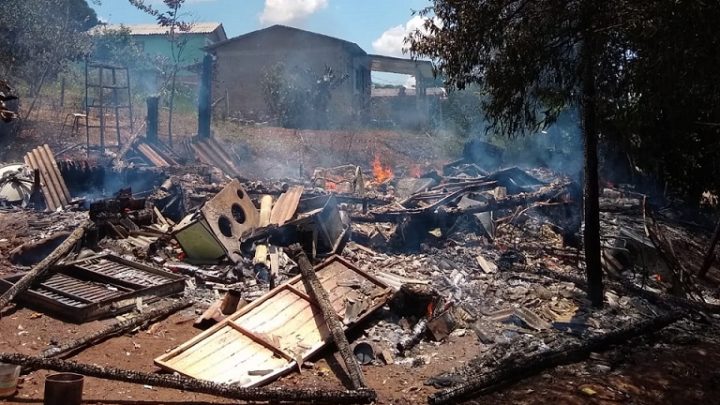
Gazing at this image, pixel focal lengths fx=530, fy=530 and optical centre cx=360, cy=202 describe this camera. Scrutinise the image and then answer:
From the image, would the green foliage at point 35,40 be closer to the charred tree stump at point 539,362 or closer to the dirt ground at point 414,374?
the dirt ground at point 414,374

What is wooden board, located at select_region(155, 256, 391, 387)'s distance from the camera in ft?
17.7

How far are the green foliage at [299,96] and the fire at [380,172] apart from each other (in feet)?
19.2

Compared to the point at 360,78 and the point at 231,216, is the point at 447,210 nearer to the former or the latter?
the point at 231,216

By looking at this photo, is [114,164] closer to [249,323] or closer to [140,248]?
[140,248]

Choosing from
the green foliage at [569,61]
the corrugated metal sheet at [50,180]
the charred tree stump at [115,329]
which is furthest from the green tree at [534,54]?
the corrugated metal sheet at [50,180]

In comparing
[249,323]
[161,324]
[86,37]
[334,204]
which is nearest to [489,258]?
[334,204]

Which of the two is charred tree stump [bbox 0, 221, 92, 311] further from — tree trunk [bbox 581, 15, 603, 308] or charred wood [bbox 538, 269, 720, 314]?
charred wood [bbox 538, 269, 720, 314]

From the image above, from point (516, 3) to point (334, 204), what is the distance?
4.67 metres

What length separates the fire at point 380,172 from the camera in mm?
17163

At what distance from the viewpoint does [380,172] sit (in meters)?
18.0

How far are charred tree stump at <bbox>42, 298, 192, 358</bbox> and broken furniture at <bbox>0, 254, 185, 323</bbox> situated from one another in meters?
0.32

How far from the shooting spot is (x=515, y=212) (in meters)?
11.8

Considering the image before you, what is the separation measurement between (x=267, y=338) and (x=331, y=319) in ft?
2.47

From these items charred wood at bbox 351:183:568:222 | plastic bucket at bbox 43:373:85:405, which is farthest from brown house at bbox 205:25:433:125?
plastic bucket at bbox 43:373:85:405
